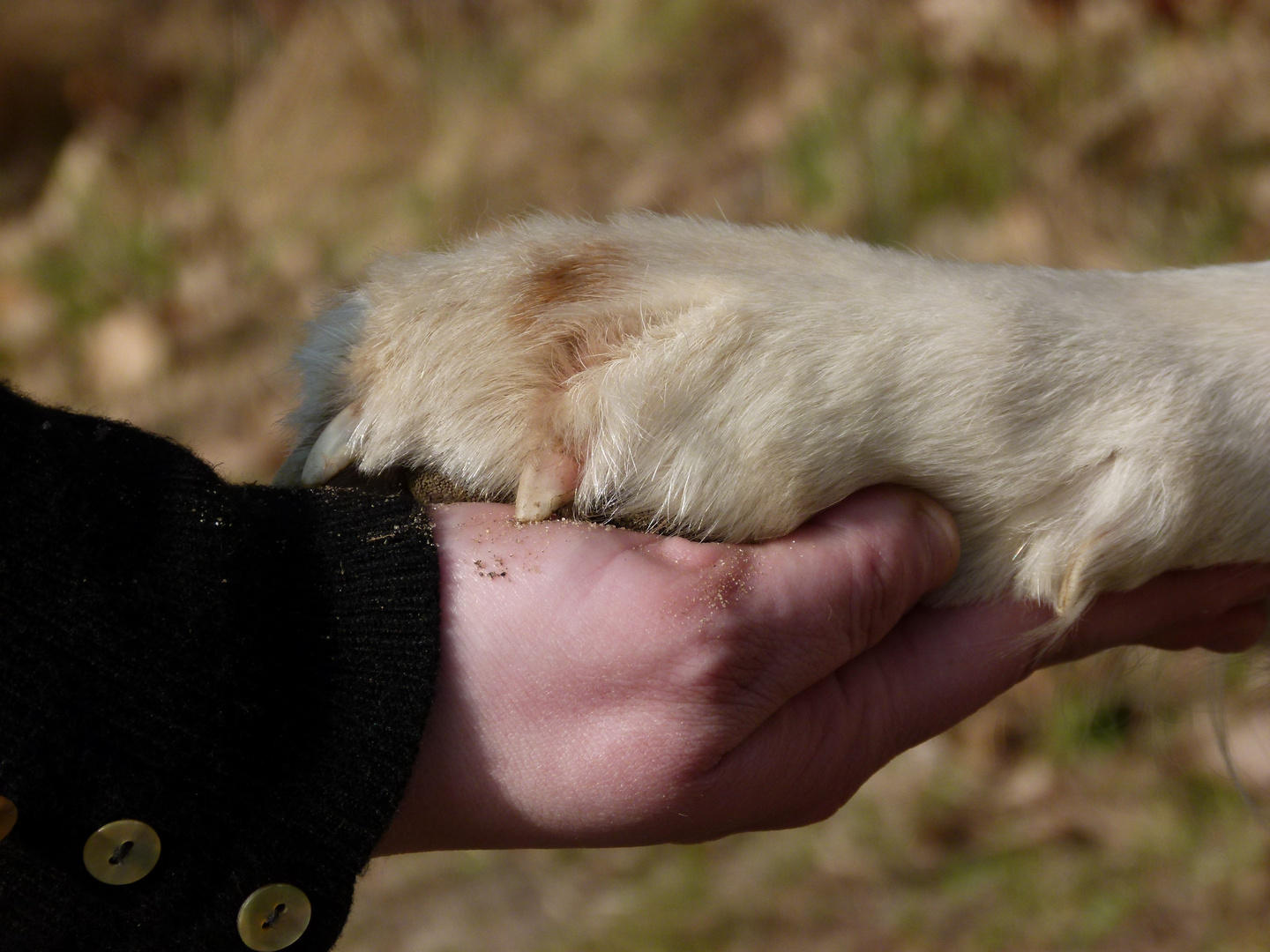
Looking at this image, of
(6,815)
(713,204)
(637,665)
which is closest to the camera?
(6,815)

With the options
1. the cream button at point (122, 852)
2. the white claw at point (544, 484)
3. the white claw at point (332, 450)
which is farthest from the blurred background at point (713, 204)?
the cream button at point (122, 852)

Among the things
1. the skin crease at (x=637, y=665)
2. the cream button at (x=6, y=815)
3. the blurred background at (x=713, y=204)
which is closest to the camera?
the cream button at (x=6, y=815)

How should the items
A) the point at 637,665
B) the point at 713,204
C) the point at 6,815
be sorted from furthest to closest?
the point at 713,204
the point at 637,665
the point at 6,815

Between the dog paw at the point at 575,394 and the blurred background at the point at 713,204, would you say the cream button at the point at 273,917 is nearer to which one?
the dog paw at the point at 575,394

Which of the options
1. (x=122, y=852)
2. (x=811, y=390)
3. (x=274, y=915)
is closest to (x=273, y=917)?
(x=274, y=915)

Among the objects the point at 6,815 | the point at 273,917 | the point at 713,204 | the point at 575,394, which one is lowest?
the point at 713,204

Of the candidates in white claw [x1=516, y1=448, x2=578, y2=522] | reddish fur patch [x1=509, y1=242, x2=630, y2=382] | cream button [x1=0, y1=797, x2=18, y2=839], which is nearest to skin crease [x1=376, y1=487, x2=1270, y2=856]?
white claw [x1=516, y1=448, x2=578, y2=522]

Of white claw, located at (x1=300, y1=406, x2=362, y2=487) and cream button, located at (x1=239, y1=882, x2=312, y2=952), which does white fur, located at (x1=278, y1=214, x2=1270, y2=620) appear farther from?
cream button, located at (x1=239, y1=882, x2=312, y2=952)

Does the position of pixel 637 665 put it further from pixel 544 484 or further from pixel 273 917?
pixel 273 917
